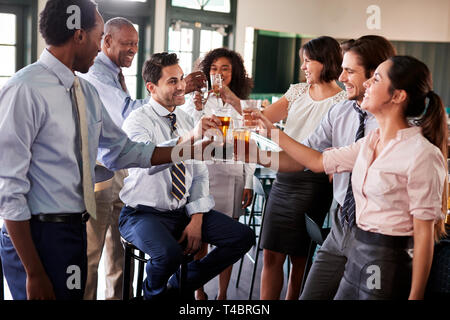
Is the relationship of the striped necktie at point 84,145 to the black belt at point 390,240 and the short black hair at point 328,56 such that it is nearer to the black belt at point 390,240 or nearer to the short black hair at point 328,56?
the black belt at point 390,240

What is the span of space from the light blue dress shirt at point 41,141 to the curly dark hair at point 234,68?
1610 millimetres

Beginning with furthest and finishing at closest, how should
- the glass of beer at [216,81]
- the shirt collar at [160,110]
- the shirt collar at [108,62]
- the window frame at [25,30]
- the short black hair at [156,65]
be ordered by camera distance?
the window frame at [25,30] < the shirt collar at [108,62] < the short black hair at [156,65] < the shirt collar at [160,110] < the glass of beer at [216,81]

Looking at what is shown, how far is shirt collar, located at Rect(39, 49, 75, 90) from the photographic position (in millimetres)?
1787

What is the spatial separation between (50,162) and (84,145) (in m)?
0.14

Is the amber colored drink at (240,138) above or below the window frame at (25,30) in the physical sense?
below

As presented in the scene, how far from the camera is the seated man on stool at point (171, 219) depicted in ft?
7.09

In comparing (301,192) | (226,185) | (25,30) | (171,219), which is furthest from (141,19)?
(171,219)

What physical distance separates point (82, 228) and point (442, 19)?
1086cm

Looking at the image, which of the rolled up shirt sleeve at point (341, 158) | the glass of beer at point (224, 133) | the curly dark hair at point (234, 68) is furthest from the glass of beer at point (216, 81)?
the curly dark hair at point (234, 68)

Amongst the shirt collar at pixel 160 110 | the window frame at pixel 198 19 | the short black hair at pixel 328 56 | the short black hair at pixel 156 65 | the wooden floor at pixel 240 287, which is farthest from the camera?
the window frame at pixel 198 19

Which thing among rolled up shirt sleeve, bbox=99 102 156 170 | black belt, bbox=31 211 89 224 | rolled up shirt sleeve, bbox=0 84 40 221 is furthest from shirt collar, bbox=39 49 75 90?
black belt, bbox=31 211 89 224

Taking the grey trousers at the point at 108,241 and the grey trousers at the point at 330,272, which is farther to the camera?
the grey trousers at the point at 108,241

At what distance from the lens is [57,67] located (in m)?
1.79
